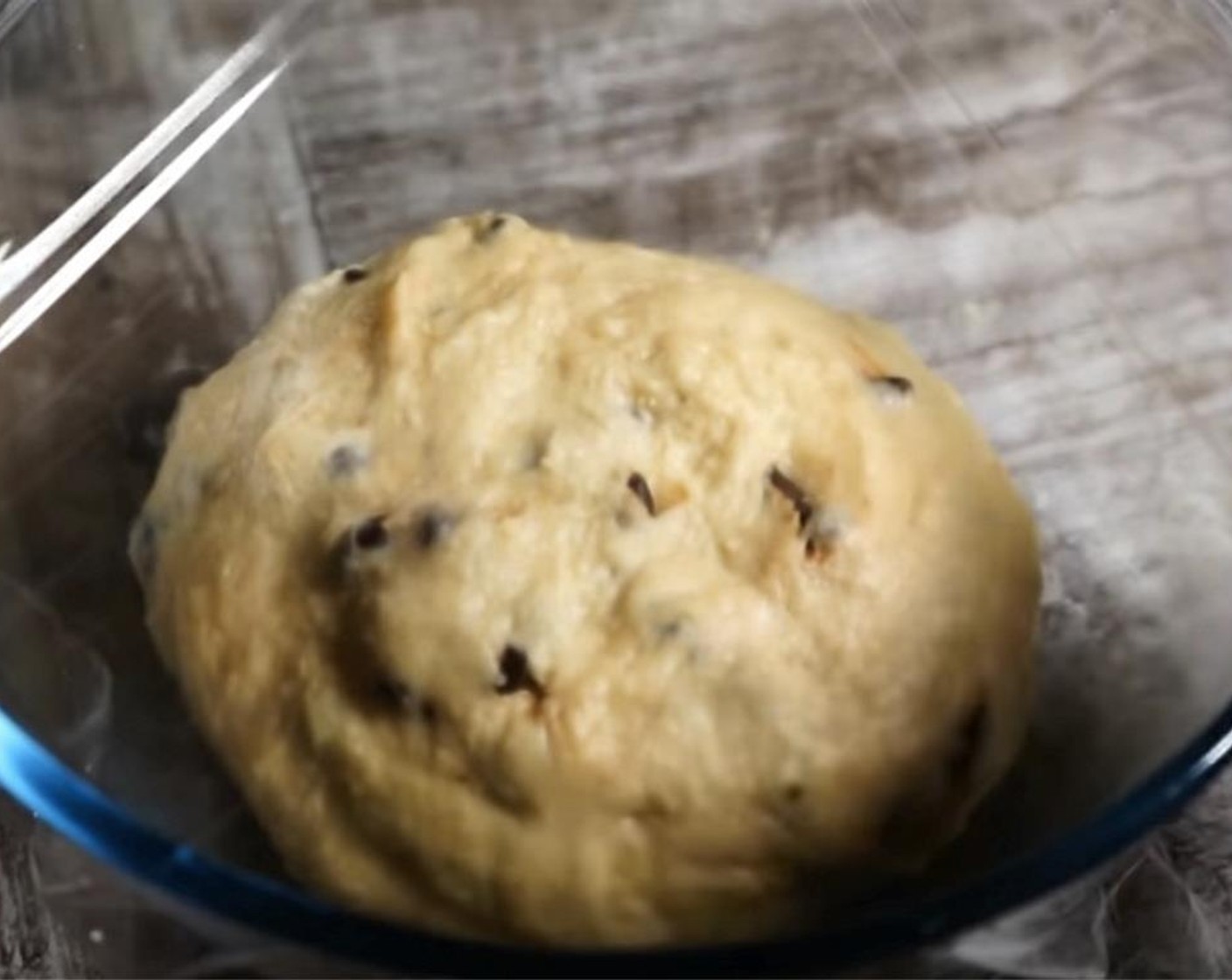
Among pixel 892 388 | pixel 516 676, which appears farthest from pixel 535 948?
pixel 892 388

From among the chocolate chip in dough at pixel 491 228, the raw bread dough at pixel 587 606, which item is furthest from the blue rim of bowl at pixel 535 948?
the chocolate chip in dough at pixel 491 228

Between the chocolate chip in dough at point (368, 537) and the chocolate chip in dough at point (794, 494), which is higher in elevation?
the chocolate chip in dough at point (368, 537)

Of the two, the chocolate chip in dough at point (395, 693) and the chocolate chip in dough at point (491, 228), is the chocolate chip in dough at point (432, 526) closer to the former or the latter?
the chocolate chip in dough at point (395, 693)

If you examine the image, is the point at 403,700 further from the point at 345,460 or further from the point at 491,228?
the point at 491,228

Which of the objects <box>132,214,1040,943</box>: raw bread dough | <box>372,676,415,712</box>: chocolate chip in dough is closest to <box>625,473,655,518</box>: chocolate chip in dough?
<box>132,214,1040,943</box>: raw bread dough

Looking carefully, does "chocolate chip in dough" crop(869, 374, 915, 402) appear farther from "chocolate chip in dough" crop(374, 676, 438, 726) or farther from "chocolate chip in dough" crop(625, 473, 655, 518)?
"chocolate chip in dough" crop(374, 676, 438, 726)
